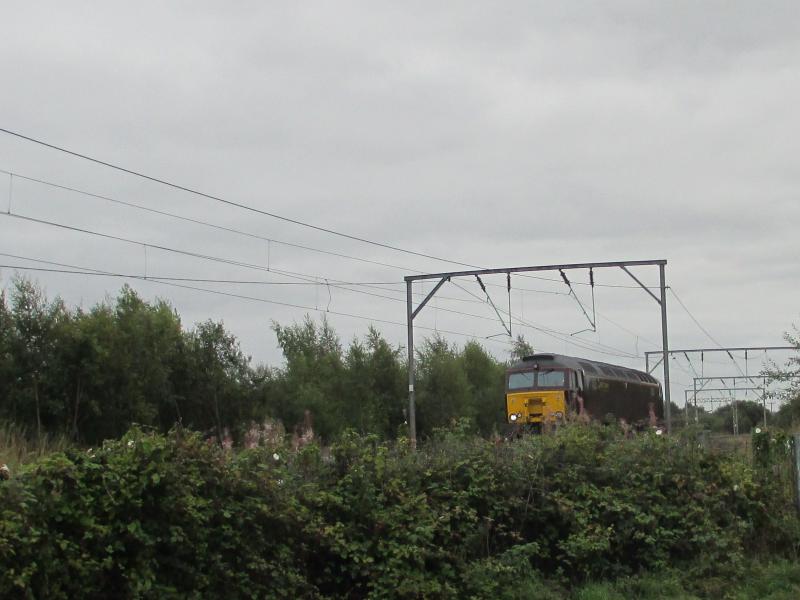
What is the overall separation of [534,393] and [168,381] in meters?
13.9

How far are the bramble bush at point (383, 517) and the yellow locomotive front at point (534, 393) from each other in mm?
25833

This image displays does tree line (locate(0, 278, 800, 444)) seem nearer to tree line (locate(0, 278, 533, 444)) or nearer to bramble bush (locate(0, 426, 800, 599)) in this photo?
tree line (locate(0, 278, 533, 444))

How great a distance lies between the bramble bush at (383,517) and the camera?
7816mm

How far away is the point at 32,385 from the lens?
33.4 meters

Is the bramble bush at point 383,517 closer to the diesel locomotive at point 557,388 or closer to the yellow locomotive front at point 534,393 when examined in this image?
the diesel locomotive at point 557,388

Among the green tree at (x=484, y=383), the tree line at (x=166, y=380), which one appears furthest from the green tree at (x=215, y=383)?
the green tree at (x=484, y=383)

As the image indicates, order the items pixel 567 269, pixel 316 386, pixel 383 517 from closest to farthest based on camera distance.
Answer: pixel 383 517
pixel 567 269
pixel 316 386

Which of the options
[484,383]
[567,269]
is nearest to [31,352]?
[567,269]

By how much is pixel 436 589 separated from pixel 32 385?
2635cm

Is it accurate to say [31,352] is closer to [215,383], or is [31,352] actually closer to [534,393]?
[215,383]

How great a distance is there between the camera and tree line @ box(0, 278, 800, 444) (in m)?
33.8

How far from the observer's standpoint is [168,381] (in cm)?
3884

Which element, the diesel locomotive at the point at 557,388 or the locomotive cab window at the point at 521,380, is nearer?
the diesel locomotive at the point at 557,388

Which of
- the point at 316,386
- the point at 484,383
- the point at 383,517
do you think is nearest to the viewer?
the point at 383,517
